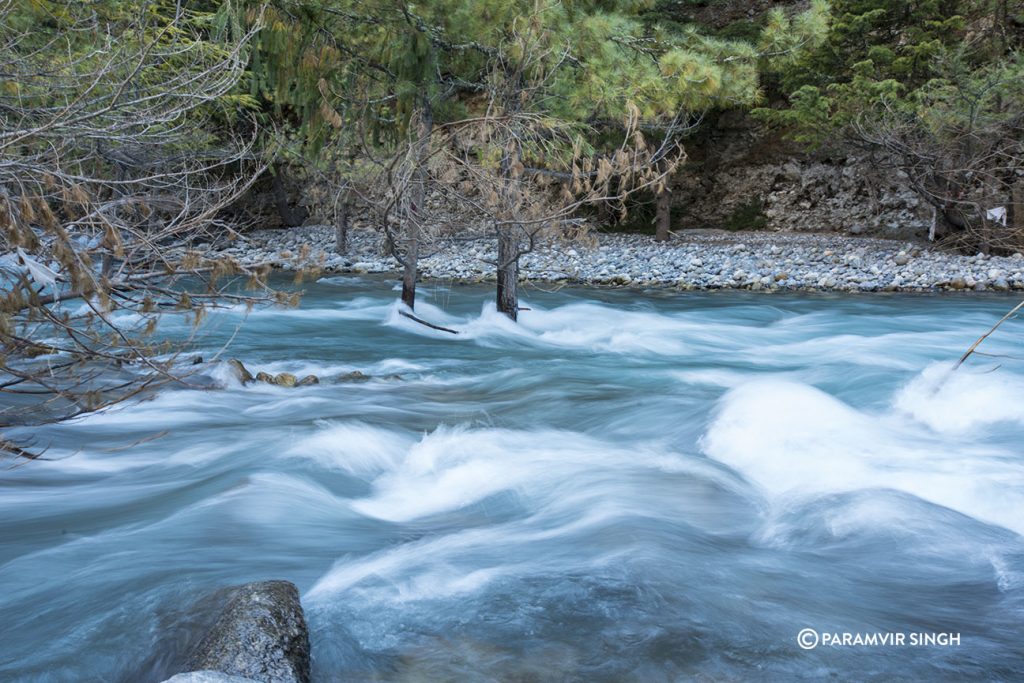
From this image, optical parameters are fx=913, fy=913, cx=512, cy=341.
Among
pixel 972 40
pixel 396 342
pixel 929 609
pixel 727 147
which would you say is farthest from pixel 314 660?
pixel 727 147

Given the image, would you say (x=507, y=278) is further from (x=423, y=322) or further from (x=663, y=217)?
(x=663, y=217)

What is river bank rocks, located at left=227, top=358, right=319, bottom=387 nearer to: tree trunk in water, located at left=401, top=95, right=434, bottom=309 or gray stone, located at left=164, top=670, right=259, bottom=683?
tree trunk in water, located at left=401, top=95, right=434, bottom=309

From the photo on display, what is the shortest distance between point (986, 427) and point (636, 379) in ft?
10.1

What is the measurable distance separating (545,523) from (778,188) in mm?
20074

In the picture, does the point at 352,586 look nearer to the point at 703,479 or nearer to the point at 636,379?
the point at 703,479

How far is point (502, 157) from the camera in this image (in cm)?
880

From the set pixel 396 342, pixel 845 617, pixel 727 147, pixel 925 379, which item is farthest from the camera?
pixel 727 147

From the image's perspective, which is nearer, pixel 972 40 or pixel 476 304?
pixel 476 304

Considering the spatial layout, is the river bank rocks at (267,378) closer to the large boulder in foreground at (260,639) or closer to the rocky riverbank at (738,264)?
the large boulder in foreground at (260,639)

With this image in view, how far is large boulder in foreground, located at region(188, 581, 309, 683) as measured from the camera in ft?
9.44

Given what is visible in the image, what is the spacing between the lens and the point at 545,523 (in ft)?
16.0

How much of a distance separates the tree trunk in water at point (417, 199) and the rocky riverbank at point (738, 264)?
2791 millimetres

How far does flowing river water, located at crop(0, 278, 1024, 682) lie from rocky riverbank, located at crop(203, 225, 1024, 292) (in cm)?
682

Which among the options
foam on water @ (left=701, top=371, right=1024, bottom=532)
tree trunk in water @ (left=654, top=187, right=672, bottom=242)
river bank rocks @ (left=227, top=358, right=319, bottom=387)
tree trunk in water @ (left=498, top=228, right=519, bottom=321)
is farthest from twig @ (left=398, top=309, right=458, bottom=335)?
tree trunk in water @ (left=654, top=187, right=672, bottom=242)
